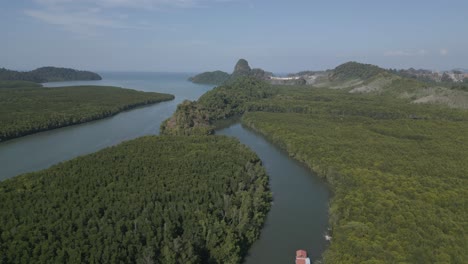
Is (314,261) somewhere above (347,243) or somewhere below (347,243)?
below

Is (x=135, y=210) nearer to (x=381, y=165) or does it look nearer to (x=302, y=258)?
(x=302, y=258)

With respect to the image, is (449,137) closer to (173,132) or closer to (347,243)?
(347,243)

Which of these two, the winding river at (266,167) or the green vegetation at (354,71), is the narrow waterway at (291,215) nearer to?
the winding river at (266,167)

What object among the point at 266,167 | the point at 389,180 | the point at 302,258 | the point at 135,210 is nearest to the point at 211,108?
the point at 266,167

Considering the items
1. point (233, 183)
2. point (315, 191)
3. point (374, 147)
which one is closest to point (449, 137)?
point (374, 147)

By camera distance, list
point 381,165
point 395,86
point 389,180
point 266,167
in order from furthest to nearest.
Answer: point 395,86 → point 266,167 → point 381,165 → point 389,180

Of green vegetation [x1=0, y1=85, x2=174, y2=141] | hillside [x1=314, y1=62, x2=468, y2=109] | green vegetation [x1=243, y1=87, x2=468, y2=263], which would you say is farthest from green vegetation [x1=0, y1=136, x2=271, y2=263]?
hillside [x1=314, y1=62, x2=468, y2=109]
